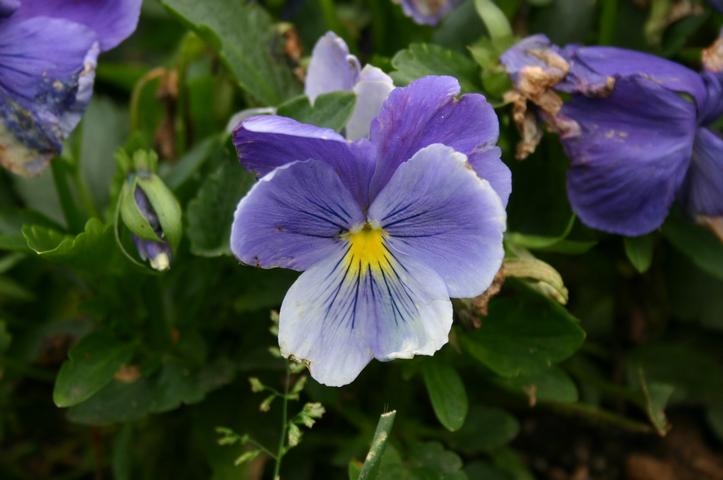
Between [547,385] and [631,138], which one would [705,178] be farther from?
[547,385]

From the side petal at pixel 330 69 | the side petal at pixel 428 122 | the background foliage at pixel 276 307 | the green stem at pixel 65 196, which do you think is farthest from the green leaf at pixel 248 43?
the side petal at pixel 428 122

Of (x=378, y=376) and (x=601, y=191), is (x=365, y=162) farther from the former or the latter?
(x=378, y=376)

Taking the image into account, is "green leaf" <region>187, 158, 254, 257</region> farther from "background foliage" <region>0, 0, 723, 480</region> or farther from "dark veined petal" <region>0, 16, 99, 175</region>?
"dark veined petal" <region>0, 16, 99, 175</region>

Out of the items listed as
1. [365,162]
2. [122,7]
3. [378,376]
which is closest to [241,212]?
[365,162]

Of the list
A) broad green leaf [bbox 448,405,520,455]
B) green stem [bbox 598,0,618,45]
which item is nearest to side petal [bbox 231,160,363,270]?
broad green leaf [bbox 448,405,520,455]

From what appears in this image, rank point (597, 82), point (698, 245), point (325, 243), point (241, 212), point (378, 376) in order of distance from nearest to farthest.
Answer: point (241, 212), point (325, 243), point (597, 82), point (698, 245), point (378, 376)

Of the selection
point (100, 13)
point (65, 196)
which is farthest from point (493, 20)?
point (65, 196)
